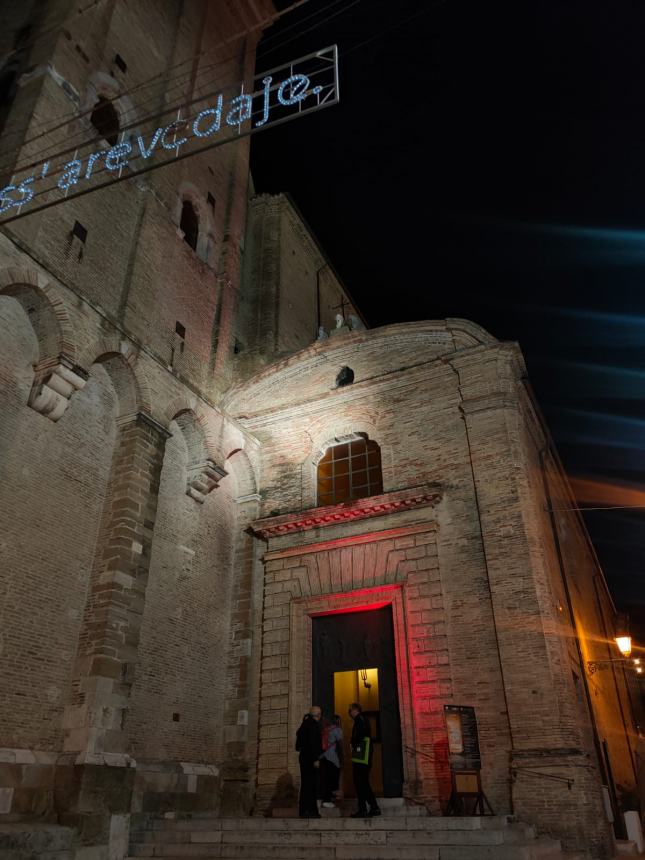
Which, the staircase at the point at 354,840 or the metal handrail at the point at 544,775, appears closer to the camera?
the staircase at the point at 354,840

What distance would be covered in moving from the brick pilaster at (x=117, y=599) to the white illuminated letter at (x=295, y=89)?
6493 mm

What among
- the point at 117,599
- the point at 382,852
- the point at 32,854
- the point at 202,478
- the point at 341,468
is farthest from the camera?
the point at 341,468

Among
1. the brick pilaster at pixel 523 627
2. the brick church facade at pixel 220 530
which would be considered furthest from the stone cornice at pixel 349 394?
the brick pilaster at pixel 523 627

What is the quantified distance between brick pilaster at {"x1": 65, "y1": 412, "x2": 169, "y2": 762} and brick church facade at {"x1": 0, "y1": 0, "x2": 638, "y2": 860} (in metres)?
0.05

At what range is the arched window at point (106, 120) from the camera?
1438cm

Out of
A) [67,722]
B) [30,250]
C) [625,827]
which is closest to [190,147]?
[30,250]

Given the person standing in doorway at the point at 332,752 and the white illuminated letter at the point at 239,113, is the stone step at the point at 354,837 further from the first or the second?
the white illuminated letter at the point at 239,113

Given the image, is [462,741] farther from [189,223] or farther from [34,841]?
[189,223]

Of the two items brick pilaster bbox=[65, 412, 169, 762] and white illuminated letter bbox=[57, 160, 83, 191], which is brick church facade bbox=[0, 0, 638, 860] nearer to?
brick pilaster bbox=[65, 412, 169, 762]

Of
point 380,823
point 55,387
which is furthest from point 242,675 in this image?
point 55,387

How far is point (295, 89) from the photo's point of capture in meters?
7.83

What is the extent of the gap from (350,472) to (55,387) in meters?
6.59

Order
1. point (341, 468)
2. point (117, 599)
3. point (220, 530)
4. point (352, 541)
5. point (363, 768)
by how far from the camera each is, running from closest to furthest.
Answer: point (363, 768) → point (117, 599) → point (352, 541) → point (220, 530) → point (341, 468)

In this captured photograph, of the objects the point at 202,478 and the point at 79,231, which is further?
the point at 202,478
